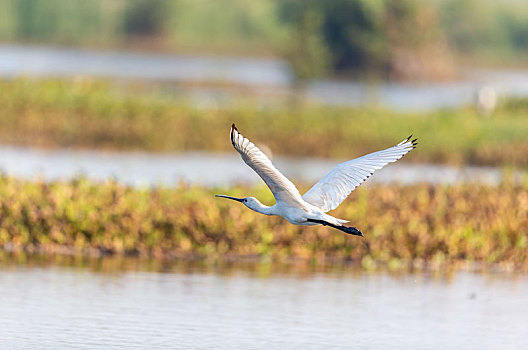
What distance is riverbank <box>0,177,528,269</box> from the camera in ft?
55.8

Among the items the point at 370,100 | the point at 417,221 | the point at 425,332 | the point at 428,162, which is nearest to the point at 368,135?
the point at 428,162

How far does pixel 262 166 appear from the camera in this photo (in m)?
11.0

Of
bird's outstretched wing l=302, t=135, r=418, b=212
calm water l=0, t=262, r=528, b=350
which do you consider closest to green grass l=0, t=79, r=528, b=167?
calm water l=0, t=262, r=528, b=350

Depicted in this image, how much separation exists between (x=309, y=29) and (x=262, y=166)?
30667 millimetres

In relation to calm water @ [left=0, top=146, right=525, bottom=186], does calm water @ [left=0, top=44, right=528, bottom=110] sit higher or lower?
higher

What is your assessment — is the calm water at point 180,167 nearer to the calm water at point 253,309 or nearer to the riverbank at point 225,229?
the riverbank at point 225,229

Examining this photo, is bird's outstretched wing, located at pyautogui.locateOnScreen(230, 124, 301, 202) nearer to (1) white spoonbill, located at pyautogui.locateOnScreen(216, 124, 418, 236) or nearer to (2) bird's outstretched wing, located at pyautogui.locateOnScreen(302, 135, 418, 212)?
(1) white spoonbill, located at pyautogui.locateOnScreen(216, 124, 418, 236)

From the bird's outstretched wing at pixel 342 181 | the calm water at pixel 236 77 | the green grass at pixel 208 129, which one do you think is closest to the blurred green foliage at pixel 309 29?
the calm water at pixel 236 77

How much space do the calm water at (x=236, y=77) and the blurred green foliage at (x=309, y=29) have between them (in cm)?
113

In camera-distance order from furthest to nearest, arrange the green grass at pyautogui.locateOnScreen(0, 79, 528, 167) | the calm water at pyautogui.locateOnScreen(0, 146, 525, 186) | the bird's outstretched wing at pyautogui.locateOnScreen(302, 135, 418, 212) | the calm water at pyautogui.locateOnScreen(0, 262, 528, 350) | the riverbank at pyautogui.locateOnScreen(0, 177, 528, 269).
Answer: the green grass at pyautogui.locateOnScreen(0, 79, 528, 167)
the calm water at pyautogui.locateOnScreen(0, 146, 525, 186)
the riverbank at pyautogui.locateOnScreen(0, 177, 528, 269)
the calm water at pyautogui.locateOnScreen(0, 262, 528, 350)
the bird's outstretched wing at pyautogui.locateOnScreen(302, 135, 418, 212)

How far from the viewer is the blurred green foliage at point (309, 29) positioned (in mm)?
62219

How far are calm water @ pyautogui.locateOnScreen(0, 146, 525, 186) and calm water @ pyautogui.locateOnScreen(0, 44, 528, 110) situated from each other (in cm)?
768

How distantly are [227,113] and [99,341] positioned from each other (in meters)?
20.4

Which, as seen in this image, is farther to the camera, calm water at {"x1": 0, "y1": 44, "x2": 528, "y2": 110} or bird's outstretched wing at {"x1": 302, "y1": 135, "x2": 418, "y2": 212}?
calm water at {"x1": 0, "y1": 44, "x2": 528, "y2": 110}
